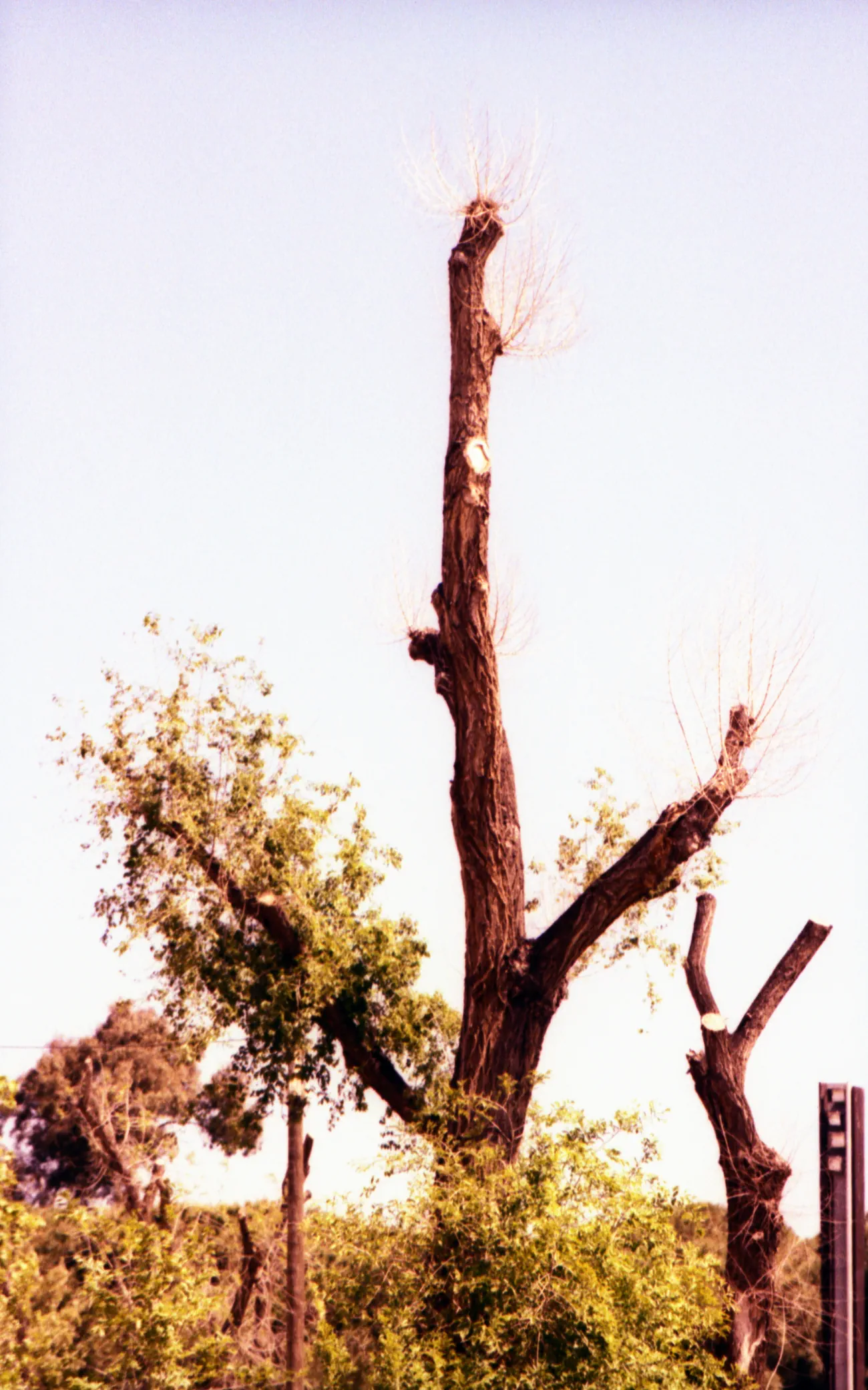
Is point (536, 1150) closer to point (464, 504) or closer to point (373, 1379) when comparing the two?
point (373, 1379)

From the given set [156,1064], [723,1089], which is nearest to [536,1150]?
[723,1089]

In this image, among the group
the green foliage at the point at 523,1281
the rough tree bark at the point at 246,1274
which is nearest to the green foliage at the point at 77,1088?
the rough tree bark at the point at 246,1274

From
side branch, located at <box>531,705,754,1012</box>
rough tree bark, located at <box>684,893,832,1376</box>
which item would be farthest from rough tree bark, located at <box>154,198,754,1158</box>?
rough tree bark, located at <box>684,893,832,1376</box>

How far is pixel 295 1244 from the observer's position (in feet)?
57.4

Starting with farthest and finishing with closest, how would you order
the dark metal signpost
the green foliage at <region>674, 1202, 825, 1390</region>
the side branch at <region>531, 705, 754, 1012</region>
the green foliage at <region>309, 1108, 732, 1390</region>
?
the side branch at <region>531, 705, 754, 1012</region>, the green foliage at <region>674, 1202, 825, 1390</region>, the dark metal signpost, the green foliage at <region>309, 1108, 732, 1390</region>

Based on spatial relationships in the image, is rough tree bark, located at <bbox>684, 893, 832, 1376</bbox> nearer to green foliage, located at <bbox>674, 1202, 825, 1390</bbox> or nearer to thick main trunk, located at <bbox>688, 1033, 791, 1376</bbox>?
thick main trunk, located at <bbox>688, 1033, 791, 1376</bbox>

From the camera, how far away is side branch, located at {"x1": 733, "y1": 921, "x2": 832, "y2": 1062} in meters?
15.1

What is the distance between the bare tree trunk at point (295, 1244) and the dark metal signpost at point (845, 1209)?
604cm

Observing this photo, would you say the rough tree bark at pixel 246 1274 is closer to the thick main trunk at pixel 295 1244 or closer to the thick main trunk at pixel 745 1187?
the thick main trunk at pixel 295 1244

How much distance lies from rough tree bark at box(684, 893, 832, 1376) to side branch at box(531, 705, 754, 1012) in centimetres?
143

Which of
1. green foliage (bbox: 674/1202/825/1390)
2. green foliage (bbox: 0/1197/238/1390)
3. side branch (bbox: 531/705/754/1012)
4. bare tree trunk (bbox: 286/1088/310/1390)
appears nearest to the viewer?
green foliage (bbox: 0/1197/238/1390)

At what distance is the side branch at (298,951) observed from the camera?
14414 millimetres

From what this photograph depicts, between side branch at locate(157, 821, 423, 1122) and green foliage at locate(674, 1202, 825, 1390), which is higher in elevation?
side branch at locate(157, 821, 423, 1122)

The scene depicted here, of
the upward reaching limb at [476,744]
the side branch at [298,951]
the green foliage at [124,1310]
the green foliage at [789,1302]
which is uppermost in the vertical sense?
the upward reaching limb at [476,744]
